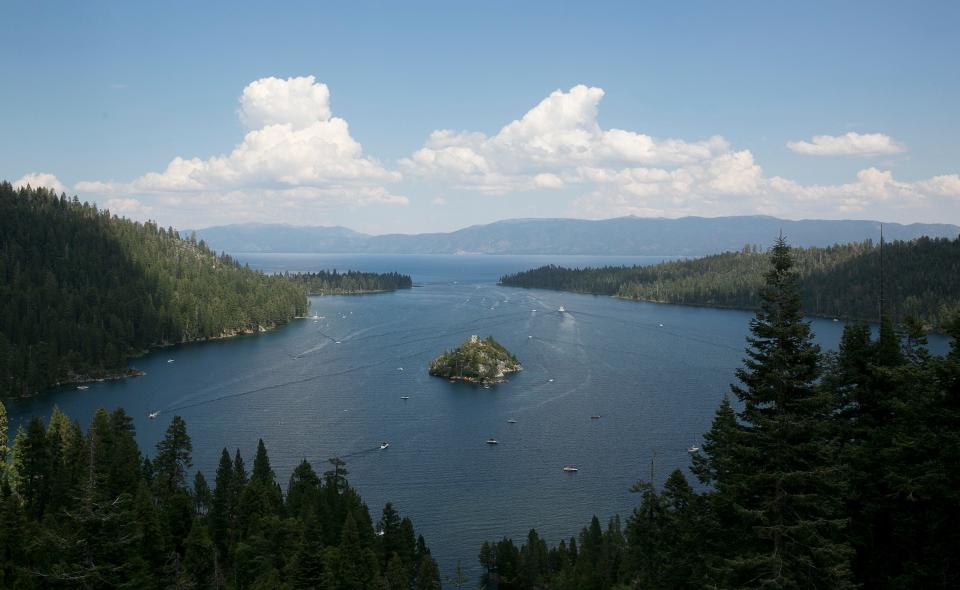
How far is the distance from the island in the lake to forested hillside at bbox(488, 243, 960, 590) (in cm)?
10093

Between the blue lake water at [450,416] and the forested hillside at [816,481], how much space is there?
122 feet

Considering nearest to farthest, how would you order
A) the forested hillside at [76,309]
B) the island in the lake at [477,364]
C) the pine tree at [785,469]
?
the pine tree at [785,469] → the forested hillside at [76,309] → the island in the lake at [477,364]

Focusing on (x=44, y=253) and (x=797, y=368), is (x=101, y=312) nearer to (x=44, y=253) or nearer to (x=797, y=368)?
(x=44, y=253)

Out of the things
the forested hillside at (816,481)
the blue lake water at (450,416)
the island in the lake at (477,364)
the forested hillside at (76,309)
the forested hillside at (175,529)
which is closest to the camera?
the forested hillside at (816,481)

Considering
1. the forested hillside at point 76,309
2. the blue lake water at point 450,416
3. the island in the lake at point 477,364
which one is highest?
the forested hillside at point 76,309

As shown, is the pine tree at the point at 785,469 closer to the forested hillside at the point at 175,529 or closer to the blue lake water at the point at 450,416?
the forested hillside at the point at 175,529

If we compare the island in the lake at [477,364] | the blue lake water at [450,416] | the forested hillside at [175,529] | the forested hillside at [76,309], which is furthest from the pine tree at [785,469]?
the forested hillside at [76,309]

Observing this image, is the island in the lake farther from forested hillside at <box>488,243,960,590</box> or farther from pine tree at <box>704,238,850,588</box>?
pine tree at <box>704,238,850,588</box>

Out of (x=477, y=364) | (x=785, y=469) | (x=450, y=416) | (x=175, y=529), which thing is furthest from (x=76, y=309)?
(x=785, y=469)

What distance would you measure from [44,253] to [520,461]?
163m

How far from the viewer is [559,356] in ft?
506

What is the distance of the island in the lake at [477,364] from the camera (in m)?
131

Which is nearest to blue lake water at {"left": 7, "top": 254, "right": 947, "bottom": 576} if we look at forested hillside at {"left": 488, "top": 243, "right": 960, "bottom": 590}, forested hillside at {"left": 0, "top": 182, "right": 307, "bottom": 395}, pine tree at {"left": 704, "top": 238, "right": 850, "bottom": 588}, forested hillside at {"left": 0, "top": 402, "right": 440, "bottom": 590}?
forested hillside at {"left": 0, "top": 182, "right": 307, "bottom": 395}

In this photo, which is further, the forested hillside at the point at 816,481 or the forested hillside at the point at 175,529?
the forested hillside at the point at 175,529
